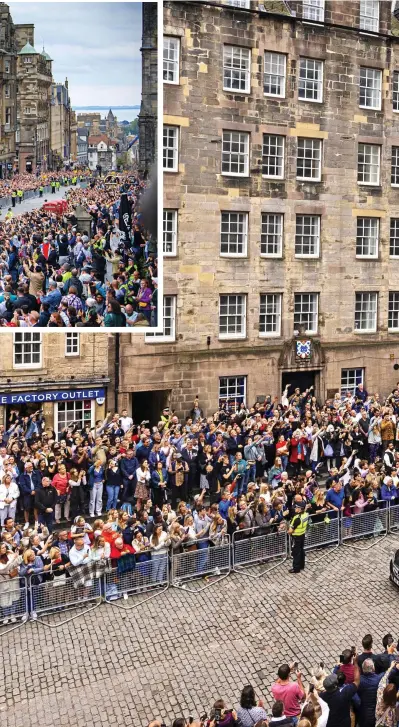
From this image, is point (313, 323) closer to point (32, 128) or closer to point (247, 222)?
point (247, 222)

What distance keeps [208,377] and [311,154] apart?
Answer: 375 inches

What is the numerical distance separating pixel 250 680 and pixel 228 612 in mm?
2457

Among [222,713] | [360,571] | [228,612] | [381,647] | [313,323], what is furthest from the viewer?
[313,323]

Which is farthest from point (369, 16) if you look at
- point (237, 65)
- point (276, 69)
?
point (237, 65)

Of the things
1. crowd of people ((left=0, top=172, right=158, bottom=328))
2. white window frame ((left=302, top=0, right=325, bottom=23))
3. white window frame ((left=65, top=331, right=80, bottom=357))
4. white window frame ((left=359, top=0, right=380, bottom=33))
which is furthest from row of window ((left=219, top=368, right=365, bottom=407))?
white window frame ((left=359, top=0, right=380, bottom=33))

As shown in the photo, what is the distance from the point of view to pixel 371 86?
1326 inches

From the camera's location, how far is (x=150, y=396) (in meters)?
31.2

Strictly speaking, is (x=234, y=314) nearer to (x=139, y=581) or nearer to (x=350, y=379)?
(x=350, y=379)

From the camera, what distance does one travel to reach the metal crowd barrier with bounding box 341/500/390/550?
21109 mm

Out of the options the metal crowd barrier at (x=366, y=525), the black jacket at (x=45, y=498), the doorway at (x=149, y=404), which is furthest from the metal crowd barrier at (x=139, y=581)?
the doorway at (x=149, y=404)

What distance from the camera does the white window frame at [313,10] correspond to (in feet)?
104

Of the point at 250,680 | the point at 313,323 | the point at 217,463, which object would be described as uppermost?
the point at 313,323

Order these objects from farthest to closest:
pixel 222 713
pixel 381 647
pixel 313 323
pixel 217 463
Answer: pixel 313 323
pixel 217 463
pixel 381 647
pixel 222 713

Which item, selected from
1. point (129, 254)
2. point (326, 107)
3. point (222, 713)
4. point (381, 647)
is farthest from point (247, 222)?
point (222, 713)
